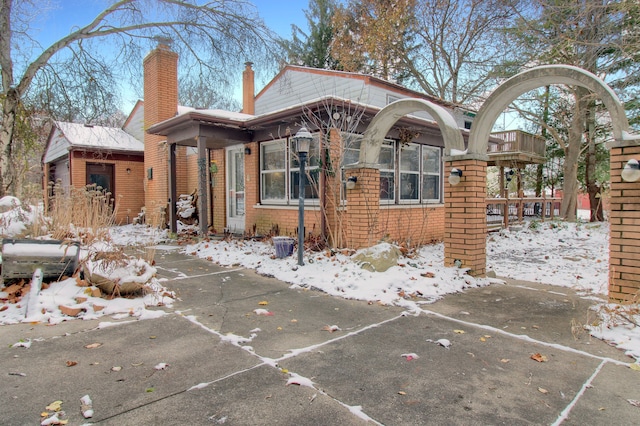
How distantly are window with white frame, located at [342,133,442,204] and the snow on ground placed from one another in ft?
4.86

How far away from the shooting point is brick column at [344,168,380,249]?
6.75 metres

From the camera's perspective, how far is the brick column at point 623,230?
386cm

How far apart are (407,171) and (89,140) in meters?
11.9

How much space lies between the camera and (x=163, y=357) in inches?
117

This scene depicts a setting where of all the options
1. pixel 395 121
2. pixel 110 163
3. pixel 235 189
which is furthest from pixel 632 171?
pixel 110 163

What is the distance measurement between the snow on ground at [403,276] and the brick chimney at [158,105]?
125 inches

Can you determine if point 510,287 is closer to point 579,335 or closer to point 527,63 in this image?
point 579,335

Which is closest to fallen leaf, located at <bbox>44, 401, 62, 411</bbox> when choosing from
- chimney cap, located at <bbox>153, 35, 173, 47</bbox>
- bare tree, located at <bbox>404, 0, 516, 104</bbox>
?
chimney cap, located at <bbox>153, 35, 173, 47</bbox>

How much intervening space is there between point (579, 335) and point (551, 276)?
2894 mm

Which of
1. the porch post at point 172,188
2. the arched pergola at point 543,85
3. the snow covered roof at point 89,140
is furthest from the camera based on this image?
the snow covered roof at point 89,140

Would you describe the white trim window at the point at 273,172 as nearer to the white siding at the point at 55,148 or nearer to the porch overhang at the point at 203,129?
the porch overhang at the point at 203,129

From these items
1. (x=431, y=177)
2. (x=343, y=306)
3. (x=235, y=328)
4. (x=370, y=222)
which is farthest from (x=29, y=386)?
(x=431, y=177)

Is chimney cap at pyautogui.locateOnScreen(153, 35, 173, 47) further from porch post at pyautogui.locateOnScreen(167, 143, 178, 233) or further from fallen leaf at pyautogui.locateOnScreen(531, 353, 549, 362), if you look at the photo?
fallen leaf at pyautogui.locateOnScreen(531, 353, 549, 362)

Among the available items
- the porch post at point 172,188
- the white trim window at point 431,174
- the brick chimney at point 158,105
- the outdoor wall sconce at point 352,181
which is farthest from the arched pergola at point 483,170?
the brick chimney at point 158,105
